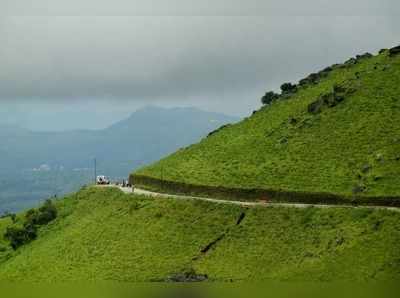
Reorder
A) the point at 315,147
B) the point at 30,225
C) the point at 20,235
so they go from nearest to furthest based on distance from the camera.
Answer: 1. the point at 315,147
2. the point at 20,235
3. the point at 30,225

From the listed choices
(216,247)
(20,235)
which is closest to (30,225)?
(20,235)

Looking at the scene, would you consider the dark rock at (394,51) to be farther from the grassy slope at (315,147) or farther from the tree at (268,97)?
the tree at (268,97)

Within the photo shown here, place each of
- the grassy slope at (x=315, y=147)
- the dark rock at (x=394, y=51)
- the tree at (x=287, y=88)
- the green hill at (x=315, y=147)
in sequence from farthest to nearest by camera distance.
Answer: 1. the tree at (x=287, y=88)
2. the dark rock at (x=394, y=51)
3. the grassy slope at (x=315, y=147)
4. the green hill at (x=315, y=147)

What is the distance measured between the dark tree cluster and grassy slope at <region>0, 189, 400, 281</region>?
4708 millimetres

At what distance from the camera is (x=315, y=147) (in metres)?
119

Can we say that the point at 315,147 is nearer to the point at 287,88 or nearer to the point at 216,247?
the point at 216,247

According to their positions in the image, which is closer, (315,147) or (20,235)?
(315,147)

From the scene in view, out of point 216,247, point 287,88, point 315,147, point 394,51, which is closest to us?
point 216,247

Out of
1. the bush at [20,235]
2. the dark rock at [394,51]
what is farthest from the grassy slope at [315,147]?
the bush at [20,235]

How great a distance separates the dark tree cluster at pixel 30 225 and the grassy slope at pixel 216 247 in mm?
4708

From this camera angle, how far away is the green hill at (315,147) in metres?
108

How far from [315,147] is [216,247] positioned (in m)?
26.0

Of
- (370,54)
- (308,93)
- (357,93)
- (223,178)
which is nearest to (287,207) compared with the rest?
(223,178)

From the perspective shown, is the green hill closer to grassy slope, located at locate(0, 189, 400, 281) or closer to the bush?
grassy slope, located at locate(0, 189, 400, 281)
